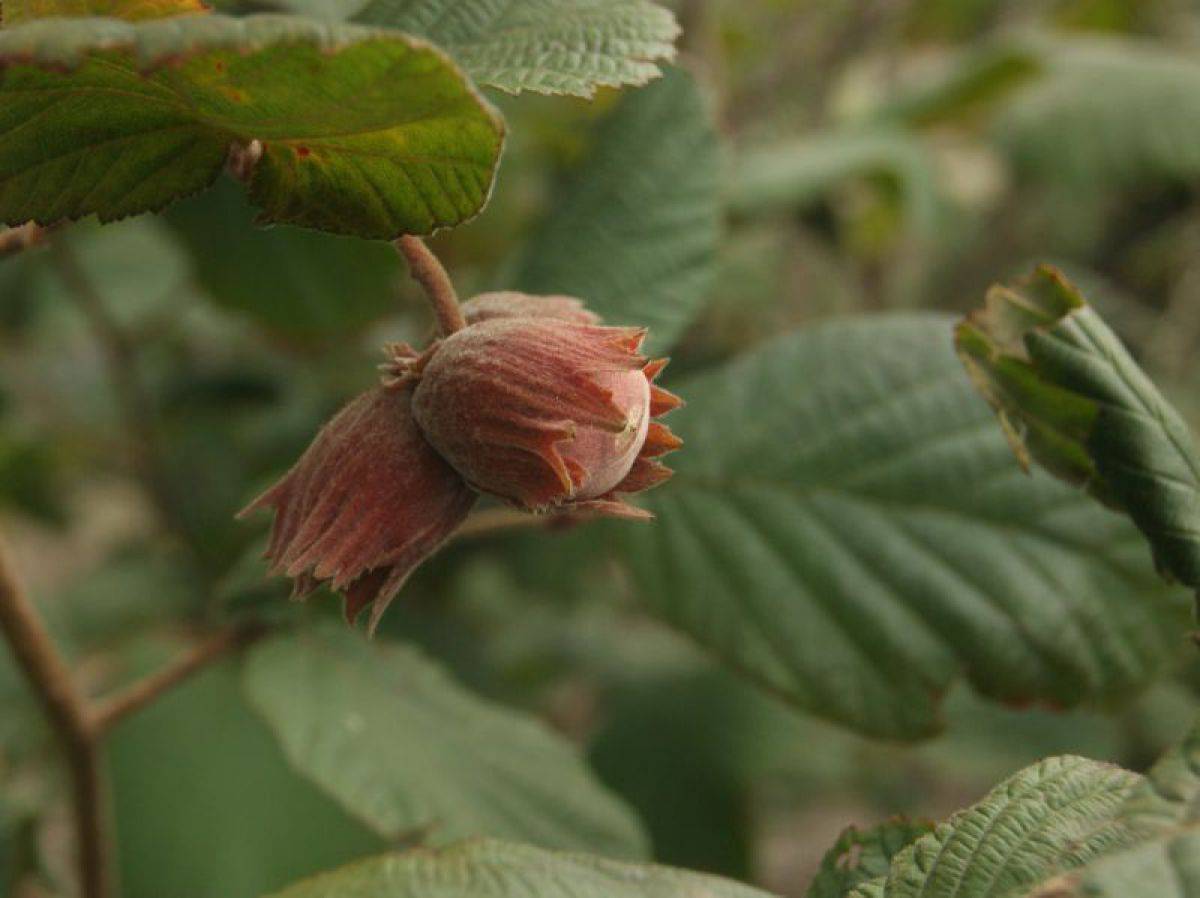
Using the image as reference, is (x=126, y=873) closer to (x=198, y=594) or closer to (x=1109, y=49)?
(x=198, y=594)

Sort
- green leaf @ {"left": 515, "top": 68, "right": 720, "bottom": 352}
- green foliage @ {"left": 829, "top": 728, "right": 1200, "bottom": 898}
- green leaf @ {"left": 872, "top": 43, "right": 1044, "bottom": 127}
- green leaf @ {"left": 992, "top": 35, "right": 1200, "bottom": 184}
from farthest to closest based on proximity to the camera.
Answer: green leaf @ {"left": 992, "top": 35, "right": 1200, "bottom": 184}
green leaf @ {"left": 872, "top": 43, "right": 1044, "bottom": 127}
green leaf @ {"left": 515, "top": 68, "right": 720, "bottom": 352}
green foliage @ {"left": 829, "top": 728, "right": 1200, "bottom": 898}

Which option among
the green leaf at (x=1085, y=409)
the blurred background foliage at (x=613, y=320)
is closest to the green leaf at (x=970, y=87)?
the blurred background foliage at (x=613, y=320)

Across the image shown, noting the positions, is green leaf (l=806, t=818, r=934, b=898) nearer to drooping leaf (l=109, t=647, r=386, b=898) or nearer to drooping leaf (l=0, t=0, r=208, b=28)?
drooping leaf (l=0, t=0, r=208, b=28)

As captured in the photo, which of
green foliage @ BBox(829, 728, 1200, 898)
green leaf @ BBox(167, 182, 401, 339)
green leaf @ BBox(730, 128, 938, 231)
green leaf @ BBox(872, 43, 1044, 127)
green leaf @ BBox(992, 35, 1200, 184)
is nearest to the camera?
green foliage @ BBox(829, 728, 1200, 898)

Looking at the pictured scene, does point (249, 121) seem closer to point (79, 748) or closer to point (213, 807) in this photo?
point (79, 748)

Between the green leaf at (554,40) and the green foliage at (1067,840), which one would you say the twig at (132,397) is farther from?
the green foliage at (1067,840)

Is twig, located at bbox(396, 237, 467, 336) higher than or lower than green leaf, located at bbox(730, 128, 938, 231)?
higher

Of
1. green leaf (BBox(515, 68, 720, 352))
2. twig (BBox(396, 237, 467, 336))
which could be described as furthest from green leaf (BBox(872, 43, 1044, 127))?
twig (BBox(396, 237, 467, 336))

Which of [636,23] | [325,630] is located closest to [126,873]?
[325,630]
